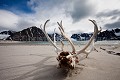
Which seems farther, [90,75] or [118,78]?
[90,75]

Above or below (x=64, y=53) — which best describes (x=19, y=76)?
below

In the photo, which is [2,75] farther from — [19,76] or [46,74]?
[46,74]

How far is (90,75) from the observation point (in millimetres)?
3068

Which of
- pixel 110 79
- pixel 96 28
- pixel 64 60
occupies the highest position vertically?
pixel 96 28

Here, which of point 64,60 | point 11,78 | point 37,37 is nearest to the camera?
point 64,60

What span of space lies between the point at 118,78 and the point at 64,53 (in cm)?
147

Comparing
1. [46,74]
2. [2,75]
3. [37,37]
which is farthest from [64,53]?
[37,37]

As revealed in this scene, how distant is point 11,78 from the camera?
9.04ft

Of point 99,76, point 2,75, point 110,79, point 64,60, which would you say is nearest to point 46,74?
point 64,60

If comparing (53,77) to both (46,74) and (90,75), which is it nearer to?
(46,74)

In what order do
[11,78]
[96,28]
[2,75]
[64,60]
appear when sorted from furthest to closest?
[96,28] → [2,75] → [11,78] → [64,60]

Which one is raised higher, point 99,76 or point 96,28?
point 96,28

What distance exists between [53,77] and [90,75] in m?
1.01

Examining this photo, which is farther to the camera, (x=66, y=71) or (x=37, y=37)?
(x=37, y=37)
